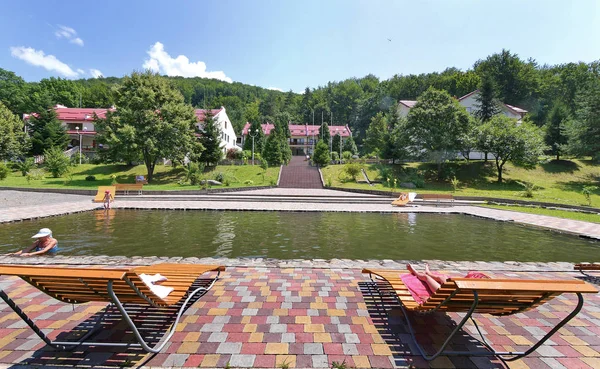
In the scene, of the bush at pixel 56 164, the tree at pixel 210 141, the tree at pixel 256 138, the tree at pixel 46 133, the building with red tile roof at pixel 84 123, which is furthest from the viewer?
the tree at pixel 256 138

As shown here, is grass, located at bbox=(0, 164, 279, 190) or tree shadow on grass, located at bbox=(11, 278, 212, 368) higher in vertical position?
grass, located at bbox=(0, 164, 279, 190)

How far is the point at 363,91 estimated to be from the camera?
93688 mm

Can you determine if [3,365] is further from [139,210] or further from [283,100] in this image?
[283,100]

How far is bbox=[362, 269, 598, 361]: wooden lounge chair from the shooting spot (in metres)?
2.53

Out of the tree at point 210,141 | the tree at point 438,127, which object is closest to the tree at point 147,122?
the tree at point 210,141

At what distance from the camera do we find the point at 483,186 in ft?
103

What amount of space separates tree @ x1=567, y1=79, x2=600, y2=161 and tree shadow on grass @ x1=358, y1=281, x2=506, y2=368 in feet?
138

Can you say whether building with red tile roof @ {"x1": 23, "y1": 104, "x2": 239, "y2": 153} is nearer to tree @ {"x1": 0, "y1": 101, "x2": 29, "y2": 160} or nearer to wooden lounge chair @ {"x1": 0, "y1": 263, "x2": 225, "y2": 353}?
tree @ {"x1": 0, "y1": 101, "x2": 29, "y2": 160}

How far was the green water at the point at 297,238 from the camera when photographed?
25.8 ft

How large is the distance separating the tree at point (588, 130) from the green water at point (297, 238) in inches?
1198

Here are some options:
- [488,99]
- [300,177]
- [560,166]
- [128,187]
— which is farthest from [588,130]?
[128,187]

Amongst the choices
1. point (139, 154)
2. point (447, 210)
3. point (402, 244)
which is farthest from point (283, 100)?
point (402, 244)

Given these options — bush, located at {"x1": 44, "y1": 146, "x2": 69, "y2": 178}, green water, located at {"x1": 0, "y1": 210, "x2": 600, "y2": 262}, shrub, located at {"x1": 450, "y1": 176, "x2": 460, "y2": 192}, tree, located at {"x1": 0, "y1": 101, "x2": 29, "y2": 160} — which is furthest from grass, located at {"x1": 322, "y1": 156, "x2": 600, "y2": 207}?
tree, located at {"x1": 0, "y1": 101, "x2": 29, "y2": 160}

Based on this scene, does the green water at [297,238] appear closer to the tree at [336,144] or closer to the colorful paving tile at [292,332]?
the colorful paving tile at [292,332]
